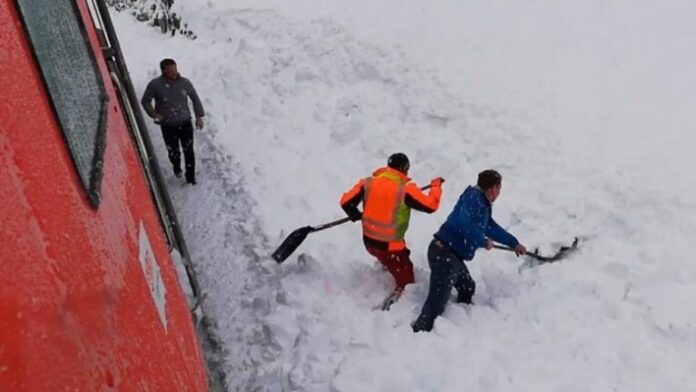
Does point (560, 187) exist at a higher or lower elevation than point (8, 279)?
lower

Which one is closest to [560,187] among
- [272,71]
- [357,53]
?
[357,53]

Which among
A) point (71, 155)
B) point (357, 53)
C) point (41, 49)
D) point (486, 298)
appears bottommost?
point (486, 298)

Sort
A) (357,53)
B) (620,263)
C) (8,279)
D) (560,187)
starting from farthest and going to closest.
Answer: (357,53) → (560,187) → (620,263) → (8,279)

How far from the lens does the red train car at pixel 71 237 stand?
1734 mm

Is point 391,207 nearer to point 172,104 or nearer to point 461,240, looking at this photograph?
point 461,240

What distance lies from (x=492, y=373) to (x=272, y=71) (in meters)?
5.96

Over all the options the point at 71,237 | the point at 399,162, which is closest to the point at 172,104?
the point at 399,162

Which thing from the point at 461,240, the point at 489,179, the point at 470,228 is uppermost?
the point at 489,179

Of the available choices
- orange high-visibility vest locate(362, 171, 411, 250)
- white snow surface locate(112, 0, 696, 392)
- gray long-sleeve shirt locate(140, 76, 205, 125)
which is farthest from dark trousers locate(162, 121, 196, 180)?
orange high-visibility vest locate(362, 171, 411, 250)

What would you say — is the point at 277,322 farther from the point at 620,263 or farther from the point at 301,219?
the point at 620,263

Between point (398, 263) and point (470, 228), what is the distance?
717 mm

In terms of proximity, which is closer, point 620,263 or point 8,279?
point 8,279

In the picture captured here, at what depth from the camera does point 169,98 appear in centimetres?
777

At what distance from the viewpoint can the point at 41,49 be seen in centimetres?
266
